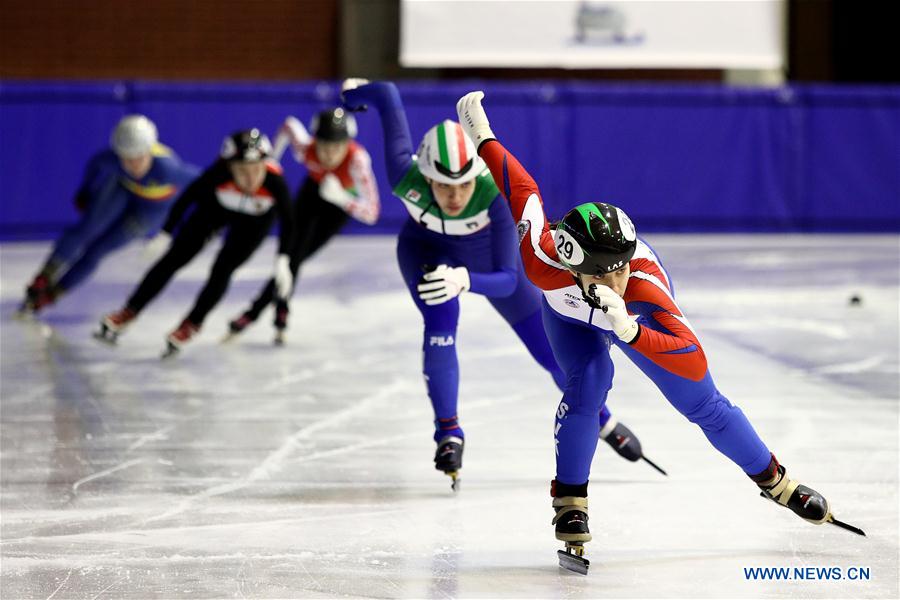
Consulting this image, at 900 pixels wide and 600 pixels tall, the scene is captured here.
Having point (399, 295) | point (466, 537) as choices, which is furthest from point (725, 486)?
point (399, 295)

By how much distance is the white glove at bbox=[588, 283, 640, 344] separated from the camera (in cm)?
361

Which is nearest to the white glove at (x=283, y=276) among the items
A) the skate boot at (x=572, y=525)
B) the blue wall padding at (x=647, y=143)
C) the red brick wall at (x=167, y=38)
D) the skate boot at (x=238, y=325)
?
the skate boot at (x=238, y=325)

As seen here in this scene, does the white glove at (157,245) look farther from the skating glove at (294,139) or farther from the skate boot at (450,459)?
the skate boot at (450,459)

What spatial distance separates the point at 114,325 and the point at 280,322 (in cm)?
100

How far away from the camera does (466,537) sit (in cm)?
429

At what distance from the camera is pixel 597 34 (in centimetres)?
1566

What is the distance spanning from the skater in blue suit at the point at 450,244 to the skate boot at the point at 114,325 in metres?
2.99

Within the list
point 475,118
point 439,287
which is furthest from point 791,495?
point 475,118

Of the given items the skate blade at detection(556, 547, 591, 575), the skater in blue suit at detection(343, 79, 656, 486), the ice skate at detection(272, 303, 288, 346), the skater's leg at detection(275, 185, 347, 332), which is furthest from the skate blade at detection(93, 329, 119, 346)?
the skate blade at detection(556, 547, 591, 575)

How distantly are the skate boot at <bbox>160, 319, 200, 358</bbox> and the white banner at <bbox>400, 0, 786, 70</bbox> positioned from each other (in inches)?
327

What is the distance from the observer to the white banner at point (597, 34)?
1532 centimetres

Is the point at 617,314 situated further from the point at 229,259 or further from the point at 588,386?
the point at 229,259

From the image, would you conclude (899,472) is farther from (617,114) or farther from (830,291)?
(617,114)

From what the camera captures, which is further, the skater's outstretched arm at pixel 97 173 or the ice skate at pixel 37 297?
the ice skate at pixel 37 297
